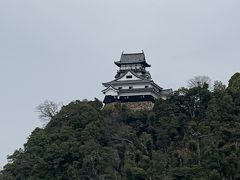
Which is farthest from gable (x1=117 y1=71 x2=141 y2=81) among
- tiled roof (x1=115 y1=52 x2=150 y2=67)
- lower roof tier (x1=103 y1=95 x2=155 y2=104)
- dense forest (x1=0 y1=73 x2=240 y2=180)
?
dense forest (x1=0 y1=73 x2=240 y2=180)

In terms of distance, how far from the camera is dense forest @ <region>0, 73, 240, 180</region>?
33000 mm

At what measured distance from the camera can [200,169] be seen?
32.0 meters

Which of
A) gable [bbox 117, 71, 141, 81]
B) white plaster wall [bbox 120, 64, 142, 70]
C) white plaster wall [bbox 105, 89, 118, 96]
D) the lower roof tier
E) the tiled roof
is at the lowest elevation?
the lower roof tier

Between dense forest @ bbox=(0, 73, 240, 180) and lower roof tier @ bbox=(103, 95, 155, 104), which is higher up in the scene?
lower roof tier @ bbox=(103, 95, 155, 104)

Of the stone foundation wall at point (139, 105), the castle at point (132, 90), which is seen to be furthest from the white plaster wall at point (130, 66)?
the stone foundation wall at point (139, 105)

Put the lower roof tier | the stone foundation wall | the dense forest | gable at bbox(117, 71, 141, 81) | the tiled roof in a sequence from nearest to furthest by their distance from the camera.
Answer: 1. the dense forest
2. the stone foundation wall
3. the lower roof tier
4. gable at bbox(117, 71, 141, 81)
5. the tiled roof

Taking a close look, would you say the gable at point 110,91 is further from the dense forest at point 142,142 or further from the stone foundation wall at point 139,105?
the dense forest at point 142,142

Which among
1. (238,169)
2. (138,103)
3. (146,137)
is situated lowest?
(238,169)

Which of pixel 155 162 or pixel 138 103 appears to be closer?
pixel 155 162

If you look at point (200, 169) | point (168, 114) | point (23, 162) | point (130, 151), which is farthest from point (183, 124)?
point (23, 162)

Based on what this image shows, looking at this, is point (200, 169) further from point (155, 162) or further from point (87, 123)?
point (87, 123)

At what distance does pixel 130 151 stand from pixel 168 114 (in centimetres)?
380

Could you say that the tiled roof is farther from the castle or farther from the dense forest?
the dense forest

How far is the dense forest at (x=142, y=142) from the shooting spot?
33.0 m
